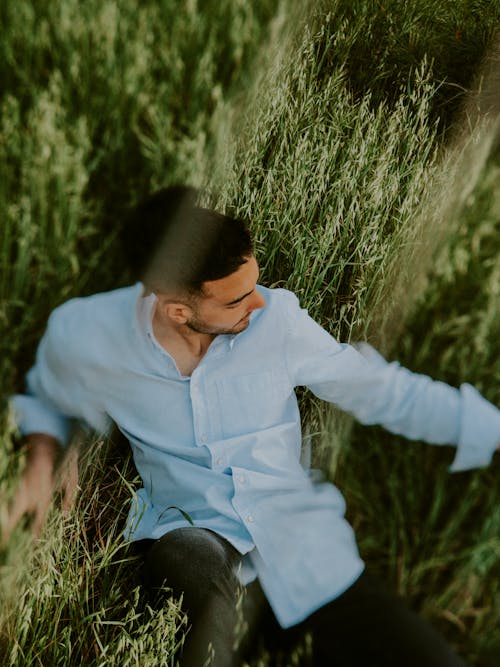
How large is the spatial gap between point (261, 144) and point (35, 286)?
34 centimetres

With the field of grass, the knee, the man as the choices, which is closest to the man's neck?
the man

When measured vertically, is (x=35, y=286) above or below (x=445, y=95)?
below

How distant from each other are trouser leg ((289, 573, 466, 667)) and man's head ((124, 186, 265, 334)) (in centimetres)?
38

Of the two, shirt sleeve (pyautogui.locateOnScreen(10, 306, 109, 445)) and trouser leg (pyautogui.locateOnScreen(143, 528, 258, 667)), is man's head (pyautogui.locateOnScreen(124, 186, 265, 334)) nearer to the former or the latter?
shirt sleeve (pyautogui.locateOnScreen(10, 306, 109, 445))

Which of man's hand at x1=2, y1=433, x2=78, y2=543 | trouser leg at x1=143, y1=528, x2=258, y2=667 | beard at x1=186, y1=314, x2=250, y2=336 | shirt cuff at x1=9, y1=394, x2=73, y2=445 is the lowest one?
trouser leg at x1=143, y1=528, x2=258, y2=667

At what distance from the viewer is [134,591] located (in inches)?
37.6

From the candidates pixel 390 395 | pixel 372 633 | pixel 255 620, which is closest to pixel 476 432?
pixel 390 395

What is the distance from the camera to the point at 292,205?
2.94 feet

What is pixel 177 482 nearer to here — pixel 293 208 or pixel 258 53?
pixel 293 208

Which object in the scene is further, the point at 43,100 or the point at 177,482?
the point at 177,482

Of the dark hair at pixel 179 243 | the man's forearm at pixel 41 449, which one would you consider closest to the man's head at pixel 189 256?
the dark hair at pixel 179 243

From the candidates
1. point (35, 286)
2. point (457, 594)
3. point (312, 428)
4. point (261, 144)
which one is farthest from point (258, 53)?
point (457, 594)

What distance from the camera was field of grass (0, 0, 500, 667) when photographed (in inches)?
28.4

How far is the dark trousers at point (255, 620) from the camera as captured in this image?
2.33 ft
